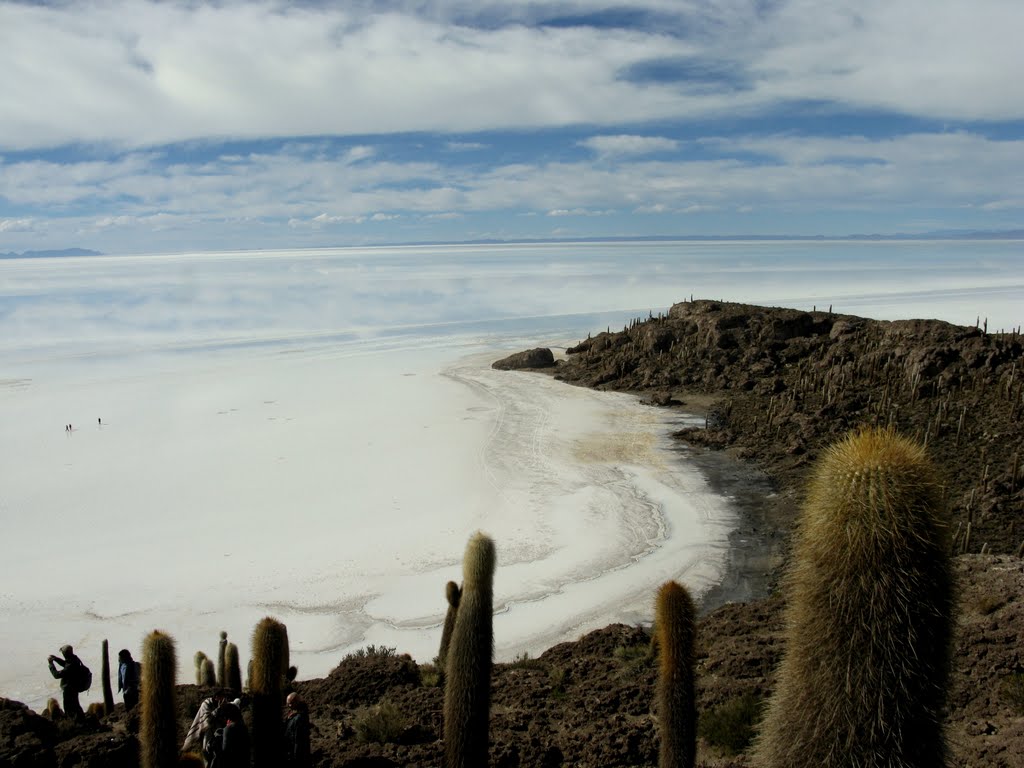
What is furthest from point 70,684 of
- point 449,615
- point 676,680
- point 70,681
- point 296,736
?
point 676,680

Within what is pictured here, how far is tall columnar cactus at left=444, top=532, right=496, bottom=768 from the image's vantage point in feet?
19.3

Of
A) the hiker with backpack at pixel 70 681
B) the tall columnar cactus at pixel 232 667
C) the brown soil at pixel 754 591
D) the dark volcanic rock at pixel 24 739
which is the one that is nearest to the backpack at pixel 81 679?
the hiker with backpack at pixel 70 681

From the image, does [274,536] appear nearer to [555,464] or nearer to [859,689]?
[555,464]

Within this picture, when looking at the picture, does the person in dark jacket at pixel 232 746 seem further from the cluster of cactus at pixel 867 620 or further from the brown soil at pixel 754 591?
the cluster of cactus at pixel 867 620

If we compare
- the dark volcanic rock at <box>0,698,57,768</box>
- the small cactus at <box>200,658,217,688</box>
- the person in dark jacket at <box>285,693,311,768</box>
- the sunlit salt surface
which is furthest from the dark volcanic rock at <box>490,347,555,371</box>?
the dark volcanic rock at <box>0,698,57,768</box>

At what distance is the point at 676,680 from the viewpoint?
17.9ft

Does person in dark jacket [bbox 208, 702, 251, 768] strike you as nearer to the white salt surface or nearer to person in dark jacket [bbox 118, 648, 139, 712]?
person in dark jacket [bbox 118, 648, 139, 712]

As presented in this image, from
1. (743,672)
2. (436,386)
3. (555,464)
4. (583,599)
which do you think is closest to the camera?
(743,672)

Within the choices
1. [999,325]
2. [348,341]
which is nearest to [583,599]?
[348,341]

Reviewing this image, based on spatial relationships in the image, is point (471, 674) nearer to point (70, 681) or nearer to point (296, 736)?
point (296, 736)

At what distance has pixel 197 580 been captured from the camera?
13.2 meters

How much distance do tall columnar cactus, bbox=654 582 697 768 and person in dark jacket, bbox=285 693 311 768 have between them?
2.82 metres

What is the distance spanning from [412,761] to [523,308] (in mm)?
51486

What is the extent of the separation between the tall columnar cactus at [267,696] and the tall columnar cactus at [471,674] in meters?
1.29
